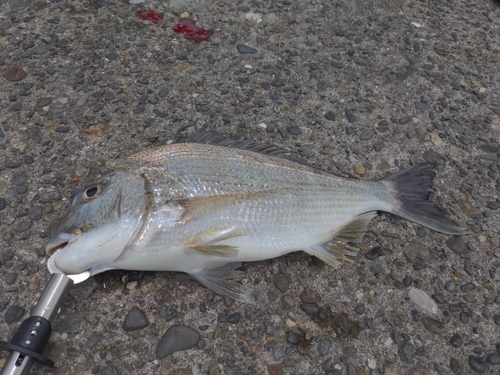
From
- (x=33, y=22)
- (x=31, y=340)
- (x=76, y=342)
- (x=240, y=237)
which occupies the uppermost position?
(x=33, y=22)

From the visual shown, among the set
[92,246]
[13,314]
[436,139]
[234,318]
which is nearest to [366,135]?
[436,139]

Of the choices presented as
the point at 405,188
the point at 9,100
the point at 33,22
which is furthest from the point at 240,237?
the point at 33,22

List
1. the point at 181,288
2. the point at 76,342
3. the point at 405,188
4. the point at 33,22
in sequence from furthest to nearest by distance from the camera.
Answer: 1. the point at 33,22
2. the point at 405,188
3. the point at 181,288
4. the point at 76,342

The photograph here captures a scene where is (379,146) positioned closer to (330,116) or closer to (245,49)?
(330,116)

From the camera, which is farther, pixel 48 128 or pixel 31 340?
pixel 48 128

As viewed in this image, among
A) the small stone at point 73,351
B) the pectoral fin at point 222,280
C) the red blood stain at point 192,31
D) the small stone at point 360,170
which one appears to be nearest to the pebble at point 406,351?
the pectoral fin at point 222,280

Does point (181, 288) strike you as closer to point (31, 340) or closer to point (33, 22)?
point (31, 340)
